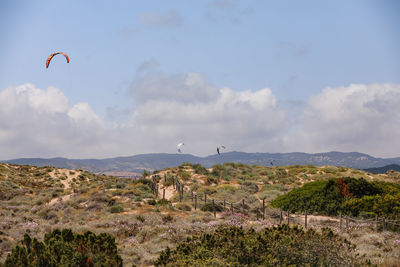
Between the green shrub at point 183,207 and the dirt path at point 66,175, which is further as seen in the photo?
the dirt path at point 66,175

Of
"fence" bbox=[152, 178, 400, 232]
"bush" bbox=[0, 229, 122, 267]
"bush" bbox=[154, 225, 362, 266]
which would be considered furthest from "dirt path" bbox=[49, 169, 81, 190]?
"bush" bbox=[154, 225, 362, 266]

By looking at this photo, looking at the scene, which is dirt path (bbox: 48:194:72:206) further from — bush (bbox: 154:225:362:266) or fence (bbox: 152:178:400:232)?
bush (bbox: 154:225:362:266)

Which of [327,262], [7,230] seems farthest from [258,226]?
[7,230]

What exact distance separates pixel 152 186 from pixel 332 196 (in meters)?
20.0

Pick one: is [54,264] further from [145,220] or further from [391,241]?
[391,241]

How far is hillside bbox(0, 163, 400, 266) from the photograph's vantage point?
15.3 metres

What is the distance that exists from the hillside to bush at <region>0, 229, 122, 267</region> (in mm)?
1993

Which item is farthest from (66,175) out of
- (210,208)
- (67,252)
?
(67,252)

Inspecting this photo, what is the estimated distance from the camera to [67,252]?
31.1 ft

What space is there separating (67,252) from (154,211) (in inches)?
556

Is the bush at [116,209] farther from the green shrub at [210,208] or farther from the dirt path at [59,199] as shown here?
the dirt path at [59,199]

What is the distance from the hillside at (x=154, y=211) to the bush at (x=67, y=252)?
1993 mm

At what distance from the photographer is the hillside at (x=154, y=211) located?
15344 mm

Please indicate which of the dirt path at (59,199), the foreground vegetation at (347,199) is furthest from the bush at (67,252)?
the dirt path at (59,199)
